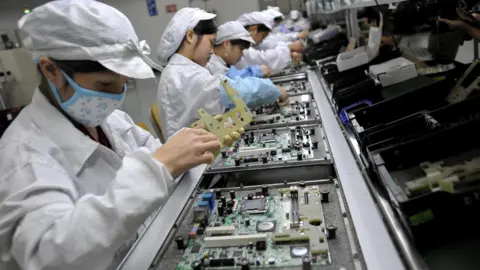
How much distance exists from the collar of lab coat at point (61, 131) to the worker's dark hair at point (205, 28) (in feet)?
4.92

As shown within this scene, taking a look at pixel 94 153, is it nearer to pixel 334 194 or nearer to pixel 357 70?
pixel 334 194

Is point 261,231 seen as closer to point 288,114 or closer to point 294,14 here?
point 288,114

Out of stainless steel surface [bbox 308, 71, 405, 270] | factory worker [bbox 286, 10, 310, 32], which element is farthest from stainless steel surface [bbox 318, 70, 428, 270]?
factory worker [bbox 286, 10, 310, 32]

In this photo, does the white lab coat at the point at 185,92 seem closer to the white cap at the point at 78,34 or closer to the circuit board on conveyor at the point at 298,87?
the circuit board on conveyor at the point at 298,87

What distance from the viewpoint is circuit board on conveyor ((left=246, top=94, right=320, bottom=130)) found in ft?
7.58

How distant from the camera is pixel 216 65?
357 cm

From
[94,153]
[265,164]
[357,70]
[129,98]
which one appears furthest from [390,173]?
[129,98]

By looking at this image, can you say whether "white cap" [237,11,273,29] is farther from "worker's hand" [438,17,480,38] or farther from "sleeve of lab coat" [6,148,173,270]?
"sleeve of lab coat" [6,148,173,270]

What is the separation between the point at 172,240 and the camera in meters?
1.24

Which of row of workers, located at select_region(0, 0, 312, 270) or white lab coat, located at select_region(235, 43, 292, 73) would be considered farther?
white lab coat, located at select_region(235, 43, 292, 73)

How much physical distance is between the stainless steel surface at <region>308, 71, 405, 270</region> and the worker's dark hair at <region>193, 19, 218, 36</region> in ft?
3.83

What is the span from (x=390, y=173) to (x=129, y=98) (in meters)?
6.15

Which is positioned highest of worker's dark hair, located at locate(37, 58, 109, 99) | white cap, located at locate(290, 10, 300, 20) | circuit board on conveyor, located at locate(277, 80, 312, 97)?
white cap, located at locate(290, 10, 300, 20)

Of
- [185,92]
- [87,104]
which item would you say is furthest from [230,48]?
[87,104]
